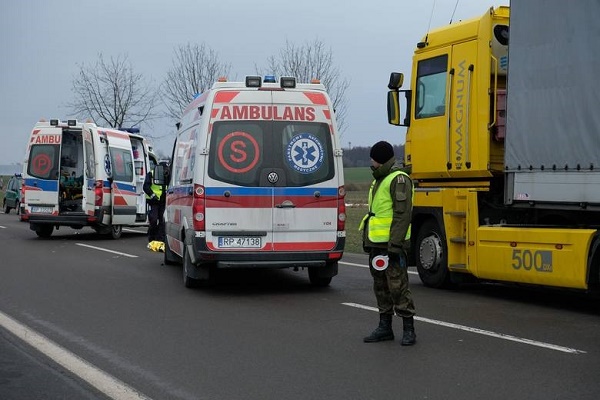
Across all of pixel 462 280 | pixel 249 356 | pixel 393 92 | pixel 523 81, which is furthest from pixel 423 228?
pixel 249 356

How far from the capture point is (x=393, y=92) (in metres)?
11.5

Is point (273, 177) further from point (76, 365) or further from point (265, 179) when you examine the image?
point (76, 365)

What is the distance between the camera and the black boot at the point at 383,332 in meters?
7.41

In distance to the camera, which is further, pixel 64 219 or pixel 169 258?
pixel 64 219

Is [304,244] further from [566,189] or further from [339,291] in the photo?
[566,189]

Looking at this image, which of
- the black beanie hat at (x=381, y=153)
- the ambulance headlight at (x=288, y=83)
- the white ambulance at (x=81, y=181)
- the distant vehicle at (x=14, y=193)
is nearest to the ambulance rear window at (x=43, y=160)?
the white ambulance at (x=81, y=181)

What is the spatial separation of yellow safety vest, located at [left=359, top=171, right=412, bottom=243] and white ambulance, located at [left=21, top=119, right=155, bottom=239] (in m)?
13.8

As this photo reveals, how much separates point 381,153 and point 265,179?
126 inches

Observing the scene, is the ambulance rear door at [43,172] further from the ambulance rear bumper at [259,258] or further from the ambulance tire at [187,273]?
the ambulance rear bumper at [259,258]

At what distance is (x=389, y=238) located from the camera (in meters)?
7.26

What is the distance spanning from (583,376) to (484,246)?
405cm

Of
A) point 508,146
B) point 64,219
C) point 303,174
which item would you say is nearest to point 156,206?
point 64,219

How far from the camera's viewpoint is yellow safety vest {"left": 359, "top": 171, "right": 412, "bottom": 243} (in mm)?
7352

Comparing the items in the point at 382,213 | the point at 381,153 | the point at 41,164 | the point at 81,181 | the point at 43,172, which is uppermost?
the point at 41,164
